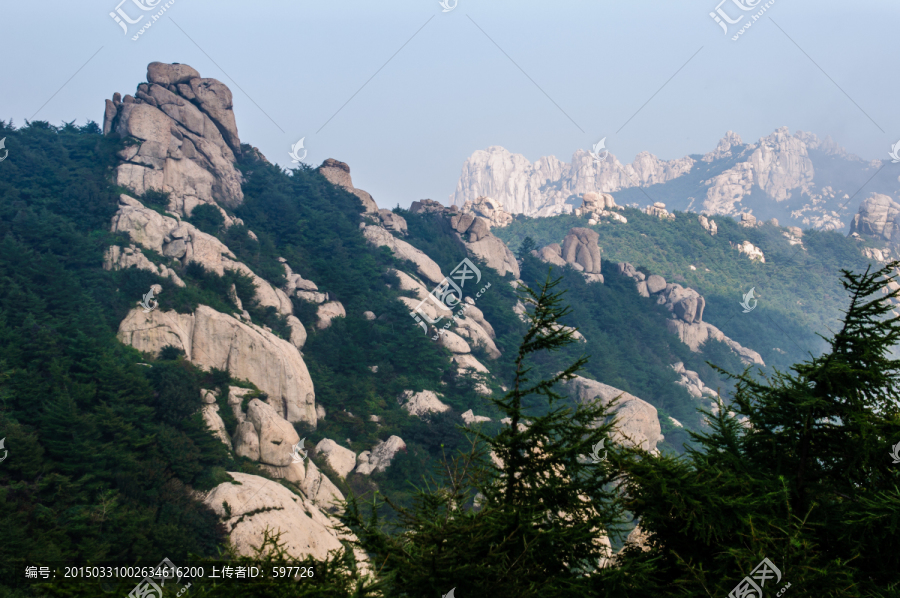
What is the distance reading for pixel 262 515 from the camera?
1498cm

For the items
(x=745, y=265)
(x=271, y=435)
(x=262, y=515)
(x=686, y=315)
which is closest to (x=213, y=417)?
(x=271, y=435)

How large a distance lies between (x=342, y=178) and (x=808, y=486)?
1984 inches

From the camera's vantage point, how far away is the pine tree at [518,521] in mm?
4492

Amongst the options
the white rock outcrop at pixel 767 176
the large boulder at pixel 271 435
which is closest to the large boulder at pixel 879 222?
the white rock outcrop at pixel 767 176

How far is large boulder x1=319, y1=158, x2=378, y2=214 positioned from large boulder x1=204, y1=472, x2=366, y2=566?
3549cm

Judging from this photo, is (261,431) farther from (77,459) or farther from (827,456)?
(827,456)

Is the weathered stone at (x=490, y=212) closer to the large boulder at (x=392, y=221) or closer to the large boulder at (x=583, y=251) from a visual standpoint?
the large boulder at (x=583, y=251)

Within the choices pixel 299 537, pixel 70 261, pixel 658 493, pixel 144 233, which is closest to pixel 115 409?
pixel 299 537

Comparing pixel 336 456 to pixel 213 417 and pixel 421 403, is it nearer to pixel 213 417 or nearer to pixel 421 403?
pixel 213 417

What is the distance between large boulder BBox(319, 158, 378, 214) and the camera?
48.7 metres

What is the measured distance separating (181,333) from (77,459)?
835 cm

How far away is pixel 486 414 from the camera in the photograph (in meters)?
28.4

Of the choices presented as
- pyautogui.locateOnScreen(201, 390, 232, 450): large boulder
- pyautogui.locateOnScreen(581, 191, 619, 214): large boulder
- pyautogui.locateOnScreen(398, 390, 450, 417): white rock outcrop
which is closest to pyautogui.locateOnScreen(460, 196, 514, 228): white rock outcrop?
pyautogui.locateOnScreen(581, 191, 619, 214): large boulder

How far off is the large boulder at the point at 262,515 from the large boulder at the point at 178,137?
69.8 ft
